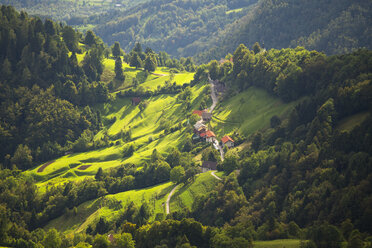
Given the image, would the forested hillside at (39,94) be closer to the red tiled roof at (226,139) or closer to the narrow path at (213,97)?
the narrow path at (213,97)

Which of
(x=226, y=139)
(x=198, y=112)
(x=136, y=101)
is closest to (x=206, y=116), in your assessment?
(x=198, y=112)

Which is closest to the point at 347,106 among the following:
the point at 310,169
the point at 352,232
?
the point at 310,169

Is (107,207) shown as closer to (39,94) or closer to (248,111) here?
(248,111)

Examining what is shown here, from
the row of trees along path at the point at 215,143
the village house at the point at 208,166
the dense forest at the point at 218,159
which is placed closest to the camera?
the dense forest at the point at 218,159

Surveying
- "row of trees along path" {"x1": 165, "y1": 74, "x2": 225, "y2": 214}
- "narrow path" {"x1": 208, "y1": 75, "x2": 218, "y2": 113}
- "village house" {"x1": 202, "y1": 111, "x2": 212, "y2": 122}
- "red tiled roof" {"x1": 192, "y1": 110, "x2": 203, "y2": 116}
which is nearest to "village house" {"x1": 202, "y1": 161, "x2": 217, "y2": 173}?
"row of trees along path" {"x1": 165, "y1": 74, "x2": 225, "y2": 214}

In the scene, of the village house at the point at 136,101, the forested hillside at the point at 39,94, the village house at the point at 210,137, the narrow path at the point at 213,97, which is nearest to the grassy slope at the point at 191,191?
the village house at the point at 210,137
